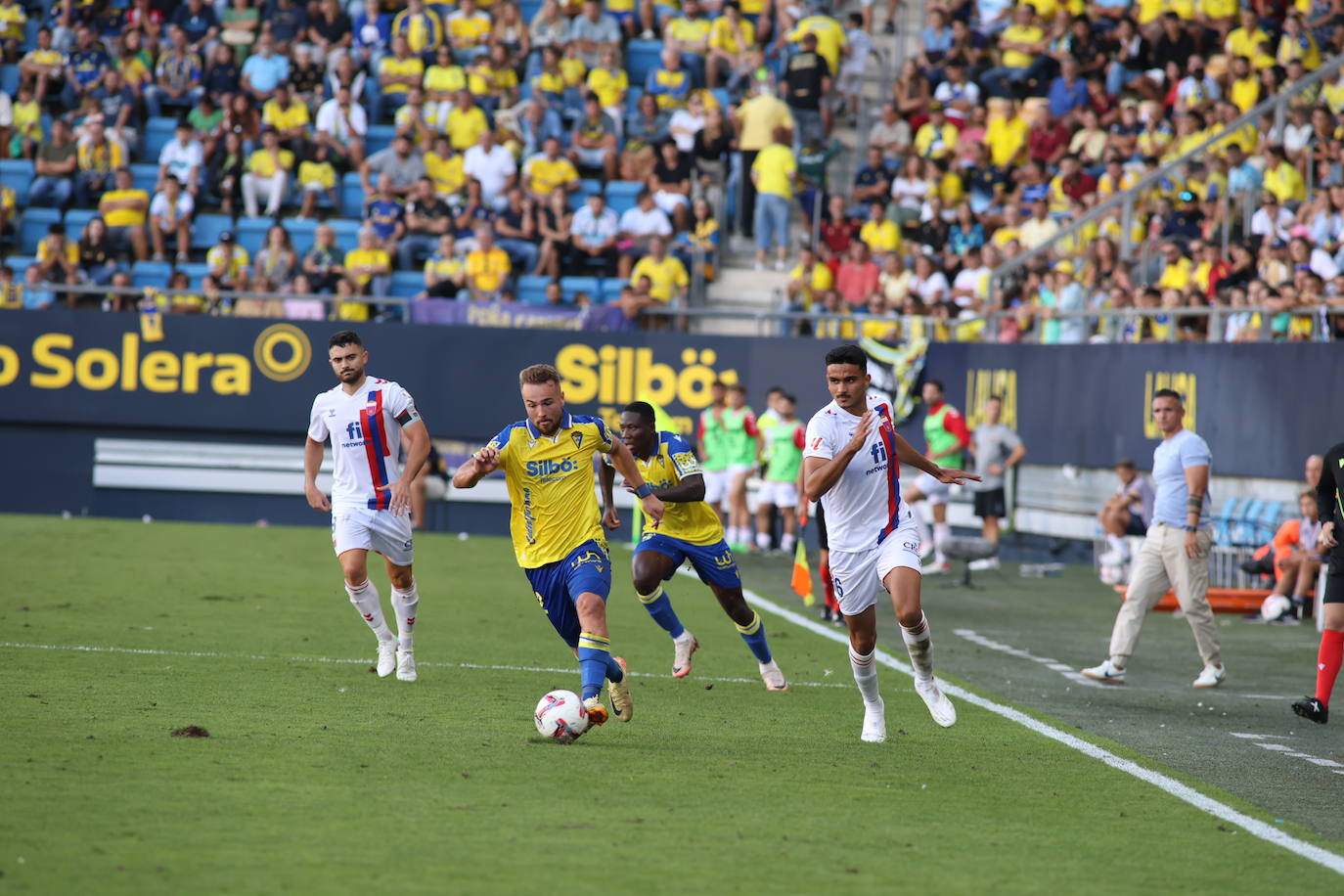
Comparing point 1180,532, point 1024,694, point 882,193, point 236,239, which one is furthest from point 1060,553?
point 236,239

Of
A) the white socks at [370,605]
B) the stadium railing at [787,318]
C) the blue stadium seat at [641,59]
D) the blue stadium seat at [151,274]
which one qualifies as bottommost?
the white socks at [370,605]

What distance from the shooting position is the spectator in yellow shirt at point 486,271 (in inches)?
987

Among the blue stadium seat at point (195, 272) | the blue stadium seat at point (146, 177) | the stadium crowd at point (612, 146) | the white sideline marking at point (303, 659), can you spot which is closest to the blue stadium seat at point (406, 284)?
the stadium crowd at point (612, 146)

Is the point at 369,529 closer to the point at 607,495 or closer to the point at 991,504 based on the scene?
the point at 607,495

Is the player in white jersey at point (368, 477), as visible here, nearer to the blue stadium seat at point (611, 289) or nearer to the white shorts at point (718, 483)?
the white shorts at point (718, 483)

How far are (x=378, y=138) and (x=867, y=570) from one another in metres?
20.6

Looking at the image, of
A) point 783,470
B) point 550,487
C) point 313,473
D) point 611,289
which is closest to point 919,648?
point 550,487

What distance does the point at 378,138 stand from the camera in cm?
2778

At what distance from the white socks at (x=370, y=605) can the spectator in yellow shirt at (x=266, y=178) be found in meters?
17.0

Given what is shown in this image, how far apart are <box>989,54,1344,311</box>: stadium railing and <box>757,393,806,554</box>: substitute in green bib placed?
4434 millimetres

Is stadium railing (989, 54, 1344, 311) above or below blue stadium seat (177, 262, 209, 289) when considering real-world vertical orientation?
above

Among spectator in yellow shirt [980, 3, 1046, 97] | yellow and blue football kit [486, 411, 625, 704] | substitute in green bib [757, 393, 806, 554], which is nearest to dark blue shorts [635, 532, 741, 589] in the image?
yellow and blue football kit [486, 411, 625, 704]

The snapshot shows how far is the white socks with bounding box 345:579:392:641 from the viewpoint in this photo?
420 inches

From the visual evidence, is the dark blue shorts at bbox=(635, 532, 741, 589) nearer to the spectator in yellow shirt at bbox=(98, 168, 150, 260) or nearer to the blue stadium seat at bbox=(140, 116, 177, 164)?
the spectator in yellow shirt at bbox=(98, 168, 150, 260)
